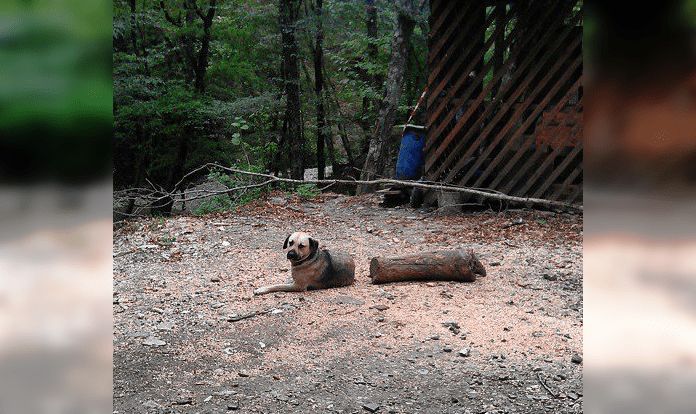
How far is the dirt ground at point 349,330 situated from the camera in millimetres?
3053

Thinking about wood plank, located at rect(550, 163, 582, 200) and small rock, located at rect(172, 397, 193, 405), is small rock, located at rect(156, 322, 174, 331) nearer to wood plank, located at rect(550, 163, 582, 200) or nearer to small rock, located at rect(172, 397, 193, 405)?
small rock, located at rect(172, 397, 193, 405)

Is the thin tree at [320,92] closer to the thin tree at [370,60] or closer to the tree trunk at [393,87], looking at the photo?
the thin tree at [370,60]

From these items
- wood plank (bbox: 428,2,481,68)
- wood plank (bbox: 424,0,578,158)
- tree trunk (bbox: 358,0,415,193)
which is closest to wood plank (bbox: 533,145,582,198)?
wood plank (bbox: 424,0,578,158)

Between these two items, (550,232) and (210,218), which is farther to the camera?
(210,218)

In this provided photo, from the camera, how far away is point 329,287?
187 inches

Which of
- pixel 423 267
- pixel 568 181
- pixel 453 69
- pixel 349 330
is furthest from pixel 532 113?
pixel 349 330

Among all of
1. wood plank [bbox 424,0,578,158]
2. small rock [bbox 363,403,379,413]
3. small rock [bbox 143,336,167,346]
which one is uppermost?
wood plank [bbox 424,0,578,158]

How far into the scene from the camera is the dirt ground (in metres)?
3.05

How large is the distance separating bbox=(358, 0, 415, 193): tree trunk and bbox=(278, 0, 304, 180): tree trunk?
257 centimetres

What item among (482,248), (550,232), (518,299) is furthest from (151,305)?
(550,232)

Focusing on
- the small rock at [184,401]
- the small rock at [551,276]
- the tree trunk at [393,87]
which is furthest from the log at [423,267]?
the tree trunk at [393,87]

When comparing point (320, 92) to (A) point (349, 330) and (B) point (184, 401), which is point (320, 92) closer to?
(A) point (349, 330)
